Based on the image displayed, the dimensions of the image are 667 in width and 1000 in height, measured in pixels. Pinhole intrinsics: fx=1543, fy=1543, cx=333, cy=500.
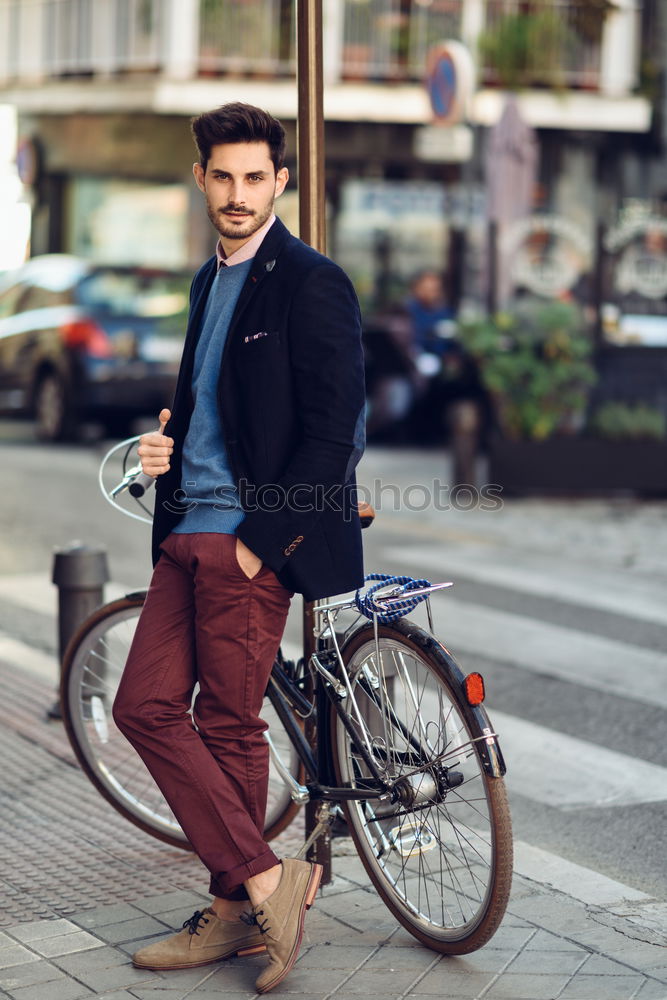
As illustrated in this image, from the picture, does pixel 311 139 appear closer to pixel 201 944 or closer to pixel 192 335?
pixel 192 335

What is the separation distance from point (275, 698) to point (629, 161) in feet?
59.9

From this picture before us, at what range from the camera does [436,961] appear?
3.69 meters

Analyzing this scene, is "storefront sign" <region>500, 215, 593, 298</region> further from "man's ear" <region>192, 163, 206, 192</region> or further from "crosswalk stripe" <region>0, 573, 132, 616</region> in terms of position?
"man's ear" <region>192, 163, 206, 192</region>

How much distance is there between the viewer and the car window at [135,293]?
47.0 ft

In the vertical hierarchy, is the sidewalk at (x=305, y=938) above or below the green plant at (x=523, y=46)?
below

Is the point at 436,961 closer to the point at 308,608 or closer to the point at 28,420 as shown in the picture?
the point at 308,608

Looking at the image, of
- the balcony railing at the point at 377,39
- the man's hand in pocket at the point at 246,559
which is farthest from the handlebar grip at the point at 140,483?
the balcony railing at the point at 377,39

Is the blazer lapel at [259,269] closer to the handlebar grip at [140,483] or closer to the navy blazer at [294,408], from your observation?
the navy blazer at [294,408]

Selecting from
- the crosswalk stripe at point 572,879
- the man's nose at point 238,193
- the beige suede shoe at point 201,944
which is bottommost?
the crosswalk stripe at point 572,879


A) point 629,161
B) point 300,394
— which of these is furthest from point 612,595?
point 629,161

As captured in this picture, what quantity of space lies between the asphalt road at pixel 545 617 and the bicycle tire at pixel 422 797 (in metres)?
0.75

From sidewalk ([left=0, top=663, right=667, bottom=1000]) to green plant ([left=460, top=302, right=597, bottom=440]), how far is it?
702cm

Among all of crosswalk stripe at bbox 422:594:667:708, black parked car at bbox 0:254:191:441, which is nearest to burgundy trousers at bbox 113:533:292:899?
crosswalk stripe at bbox 422:594:667:708

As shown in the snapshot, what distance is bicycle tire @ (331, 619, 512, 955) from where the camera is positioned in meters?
3.56
